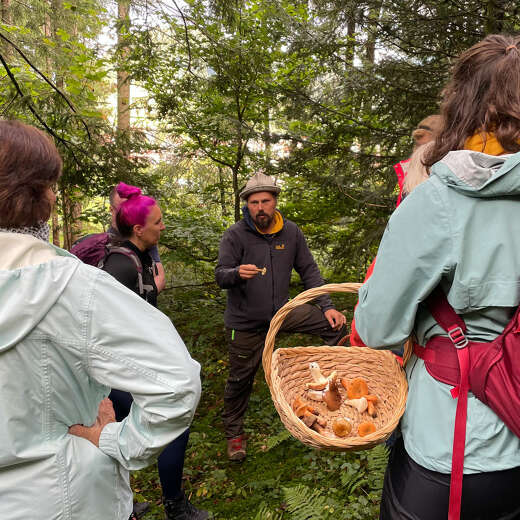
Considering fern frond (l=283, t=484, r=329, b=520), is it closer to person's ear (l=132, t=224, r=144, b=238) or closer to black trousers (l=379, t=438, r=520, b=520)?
black trousers (l=379, t=438, r=520, b=520)

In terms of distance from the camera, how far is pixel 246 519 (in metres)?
3.09

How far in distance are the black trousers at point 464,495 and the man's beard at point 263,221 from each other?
2.65 metres

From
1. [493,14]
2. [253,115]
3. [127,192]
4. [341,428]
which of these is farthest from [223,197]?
[341,428]

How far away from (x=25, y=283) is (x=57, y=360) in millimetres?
264

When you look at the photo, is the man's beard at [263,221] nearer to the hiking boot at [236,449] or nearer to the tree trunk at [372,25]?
the hiking boot at [236,449]

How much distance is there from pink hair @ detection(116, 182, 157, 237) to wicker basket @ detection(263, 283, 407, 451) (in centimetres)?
148

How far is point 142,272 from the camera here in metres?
2.95

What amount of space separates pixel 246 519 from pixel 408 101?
498cm

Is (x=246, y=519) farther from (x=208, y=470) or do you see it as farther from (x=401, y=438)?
(x=401, y=438)

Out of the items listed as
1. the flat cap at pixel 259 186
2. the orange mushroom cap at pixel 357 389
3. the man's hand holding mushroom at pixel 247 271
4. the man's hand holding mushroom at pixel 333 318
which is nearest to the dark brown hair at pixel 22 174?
the orange mushroom cap at pixel 357 389

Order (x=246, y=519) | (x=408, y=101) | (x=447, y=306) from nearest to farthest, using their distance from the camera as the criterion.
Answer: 1. (x=447, y=306)
2. (x=246, y=519)
3. (x=408, y=101)

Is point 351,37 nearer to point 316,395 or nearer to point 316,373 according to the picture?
point 316,373

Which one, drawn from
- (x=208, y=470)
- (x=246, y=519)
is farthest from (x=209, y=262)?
(x=246, y=519)

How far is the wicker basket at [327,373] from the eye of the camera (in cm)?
163
